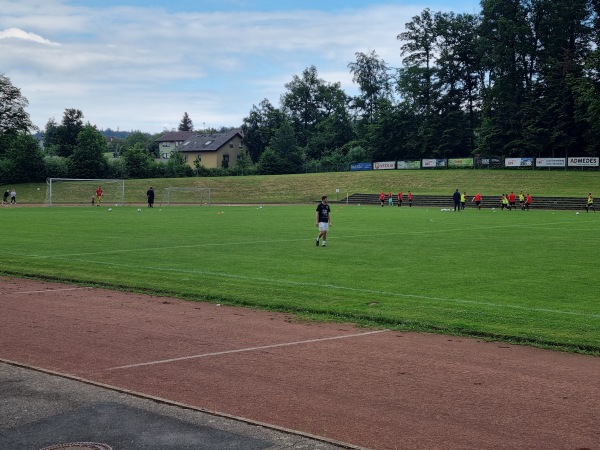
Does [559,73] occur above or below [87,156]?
above

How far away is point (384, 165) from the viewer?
326ft

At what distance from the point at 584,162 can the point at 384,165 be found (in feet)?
97.4

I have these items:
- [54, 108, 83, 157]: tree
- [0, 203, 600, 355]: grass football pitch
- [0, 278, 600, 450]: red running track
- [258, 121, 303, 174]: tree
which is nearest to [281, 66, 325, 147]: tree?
[258, 121, 303, 174]: tree

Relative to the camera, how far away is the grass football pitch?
11719mm

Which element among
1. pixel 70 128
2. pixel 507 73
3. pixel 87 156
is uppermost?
pixel 507 73

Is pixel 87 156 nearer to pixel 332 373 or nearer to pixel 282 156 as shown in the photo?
pixel 282 156

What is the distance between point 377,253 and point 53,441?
54.4 feet

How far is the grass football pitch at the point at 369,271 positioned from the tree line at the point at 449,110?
202 feet

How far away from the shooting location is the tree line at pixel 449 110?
8769cm

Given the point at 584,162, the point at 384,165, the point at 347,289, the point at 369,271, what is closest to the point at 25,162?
the point at 384,165

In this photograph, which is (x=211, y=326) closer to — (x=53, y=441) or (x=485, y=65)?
(x=53, y=441)

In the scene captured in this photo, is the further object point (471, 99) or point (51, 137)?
point (51, 137)

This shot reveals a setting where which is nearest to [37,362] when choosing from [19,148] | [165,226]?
[165,226]

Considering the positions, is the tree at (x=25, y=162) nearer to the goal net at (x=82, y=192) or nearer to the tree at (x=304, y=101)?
the goal net at (x=82, y=192)
